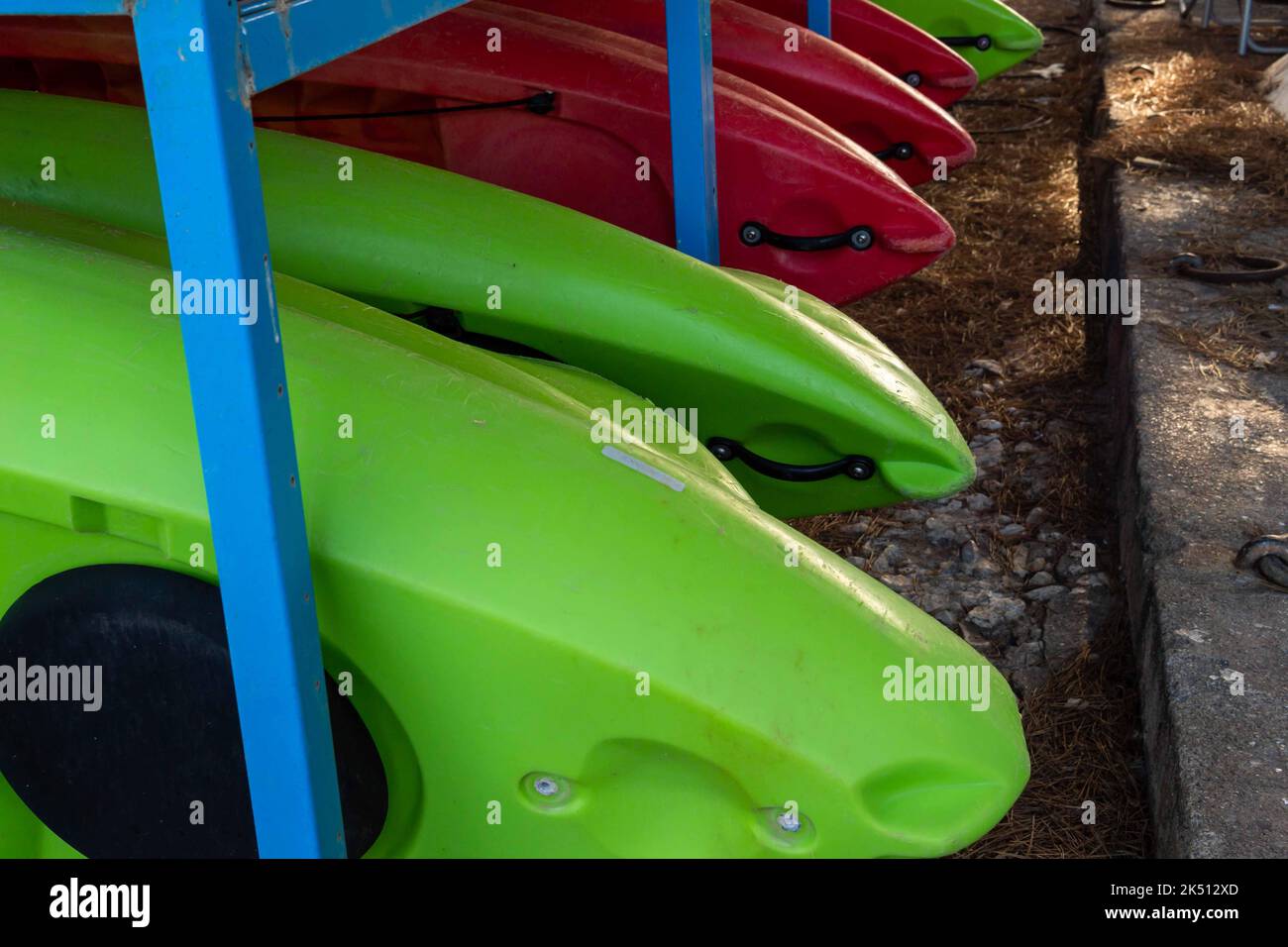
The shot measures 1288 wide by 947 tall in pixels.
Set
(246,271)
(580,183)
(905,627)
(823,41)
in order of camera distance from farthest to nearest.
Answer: (823,41), (580,183), (905,627), (246,271)

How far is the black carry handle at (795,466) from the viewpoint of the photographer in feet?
6.91

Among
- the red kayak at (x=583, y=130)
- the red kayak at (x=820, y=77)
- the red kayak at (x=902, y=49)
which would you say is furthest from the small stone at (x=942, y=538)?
the red kayak at (x=902, y=49)

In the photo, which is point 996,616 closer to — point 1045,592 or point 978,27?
point 1045,592

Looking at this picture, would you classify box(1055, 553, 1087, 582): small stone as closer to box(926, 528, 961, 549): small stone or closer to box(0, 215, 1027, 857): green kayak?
box(926, 528, 961, 549): small stone

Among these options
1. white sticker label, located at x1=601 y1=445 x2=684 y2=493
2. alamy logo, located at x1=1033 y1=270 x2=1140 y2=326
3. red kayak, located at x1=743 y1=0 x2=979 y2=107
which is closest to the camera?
white sticker label, located at x1=601 y1=445 x2=684 y2=493

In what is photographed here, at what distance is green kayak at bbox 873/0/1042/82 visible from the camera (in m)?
4.59

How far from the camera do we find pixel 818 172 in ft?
8.78

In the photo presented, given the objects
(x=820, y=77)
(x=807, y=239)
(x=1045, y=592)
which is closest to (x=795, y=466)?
(x=1045, y=592)

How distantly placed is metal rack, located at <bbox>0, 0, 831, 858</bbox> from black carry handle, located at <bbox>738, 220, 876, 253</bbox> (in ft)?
4.71

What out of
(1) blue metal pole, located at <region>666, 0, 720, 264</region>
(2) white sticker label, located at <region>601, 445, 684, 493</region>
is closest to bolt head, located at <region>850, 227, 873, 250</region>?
(1) blue metal pole, located at <region>666, 0, 720, 264</region>

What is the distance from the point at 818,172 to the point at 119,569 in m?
1.69
